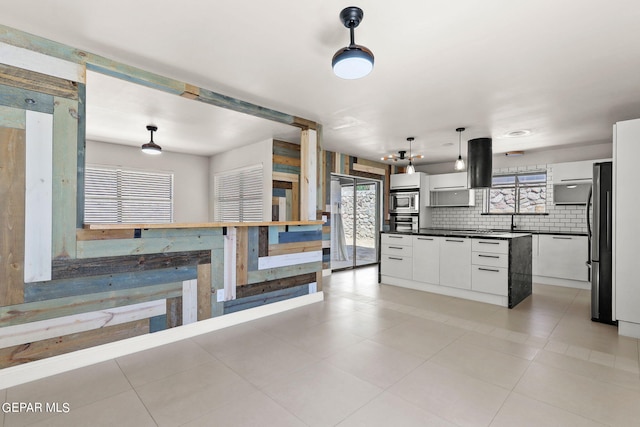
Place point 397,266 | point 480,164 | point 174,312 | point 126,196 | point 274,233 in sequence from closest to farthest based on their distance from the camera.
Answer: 1. point 174,312
2. point 274,233
3. point 480,164
4. point 397,266
5. point 126,196

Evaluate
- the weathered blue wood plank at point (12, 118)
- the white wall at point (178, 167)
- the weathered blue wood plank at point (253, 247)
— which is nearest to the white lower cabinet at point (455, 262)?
the weathered blue wood plank at point (253, 247)

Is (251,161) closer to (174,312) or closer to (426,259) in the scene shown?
(174,312)

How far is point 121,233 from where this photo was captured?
2596 millimetres

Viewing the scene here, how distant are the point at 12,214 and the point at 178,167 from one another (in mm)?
4504

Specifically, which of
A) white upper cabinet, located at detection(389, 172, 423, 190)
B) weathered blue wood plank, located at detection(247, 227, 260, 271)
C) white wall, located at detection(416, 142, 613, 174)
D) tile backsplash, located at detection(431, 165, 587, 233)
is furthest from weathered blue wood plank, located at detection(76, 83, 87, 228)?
tile backsplash, located at detection(431, 165, 587, 233)

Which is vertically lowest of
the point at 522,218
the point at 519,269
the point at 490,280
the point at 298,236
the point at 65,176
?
the point at 490,280

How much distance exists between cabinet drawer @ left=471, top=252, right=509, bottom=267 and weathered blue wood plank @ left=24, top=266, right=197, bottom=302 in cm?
357

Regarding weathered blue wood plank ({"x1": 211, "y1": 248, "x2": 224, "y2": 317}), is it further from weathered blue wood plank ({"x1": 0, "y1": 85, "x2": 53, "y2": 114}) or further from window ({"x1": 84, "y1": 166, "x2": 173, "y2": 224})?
window ({"x1": 84, "y1": 166, "x2": 173, "y2": 224})

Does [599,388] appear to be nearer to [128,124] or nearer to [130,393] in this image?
[130,393]

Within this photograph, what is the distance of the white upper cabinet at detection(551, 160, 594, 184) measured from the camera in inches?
203

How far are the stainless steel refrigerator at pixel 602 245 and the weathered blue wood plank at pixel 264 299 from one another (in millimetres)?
3362

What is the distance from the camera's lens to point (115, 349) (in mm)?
2543

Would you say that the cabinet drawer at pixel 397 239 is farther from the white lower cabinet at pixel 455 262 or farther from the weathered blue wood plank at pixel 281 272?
the weathered blue wood plank at pixel 281 272

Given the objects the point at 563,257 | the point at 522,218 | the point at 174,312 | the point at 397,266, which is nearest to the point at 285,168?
the point at 397,266
